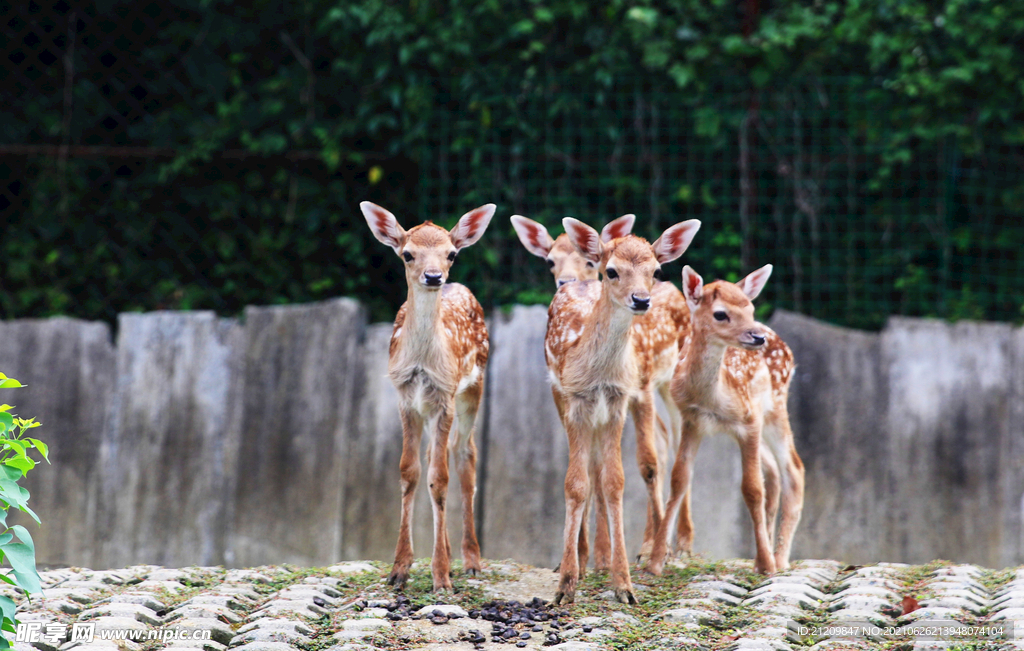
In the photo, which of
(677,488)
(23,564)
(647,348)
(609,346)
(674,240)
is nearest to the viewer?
(23,564)

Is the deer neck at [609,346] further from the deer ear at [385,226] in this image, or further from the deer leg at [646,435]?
the deer ear at [385,226]

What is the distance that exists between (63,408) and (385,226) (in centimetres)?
434

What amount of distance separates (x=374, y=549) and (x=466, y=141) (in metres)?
3.31

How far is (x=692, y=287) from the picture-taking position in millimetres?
6164

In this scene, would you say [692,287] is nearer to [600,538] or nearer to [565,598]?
[600,538]

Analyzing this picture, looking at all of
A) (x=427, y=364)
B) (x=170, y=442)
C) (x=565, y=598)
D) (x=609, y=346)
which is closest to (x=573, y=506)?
(x=565, y=598)

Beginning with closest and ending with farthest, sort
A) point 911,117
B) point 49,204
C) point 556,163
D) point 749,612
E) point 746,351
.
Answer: point 749,612
point 746,351
point 911,117
point 556,163
point 49,204

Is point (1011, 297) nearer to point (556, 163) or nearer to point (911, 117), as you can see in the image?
point (911, 117)

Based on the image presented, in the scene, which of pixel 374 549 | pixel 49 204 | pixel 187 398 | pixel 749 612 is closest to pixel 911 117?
pixel 749 612

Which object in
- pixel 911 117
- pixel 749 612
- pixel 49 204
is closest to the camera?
pixel 749 612

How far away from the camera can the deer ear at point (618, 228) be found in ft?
20.9

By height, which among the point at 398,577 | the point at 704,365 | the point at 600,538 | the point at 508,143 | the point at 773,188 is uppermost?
the point at 508,143

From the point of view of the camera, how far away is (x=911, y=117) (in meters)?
8.02

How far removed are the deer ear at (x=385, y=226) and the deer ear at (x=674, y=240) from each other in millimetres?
1379
